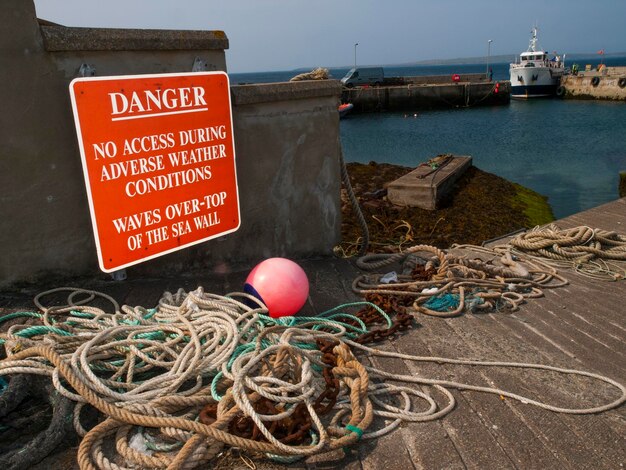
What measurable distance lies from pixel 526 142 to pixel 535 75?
32.3m

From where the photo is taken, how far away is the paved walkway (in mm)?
2621

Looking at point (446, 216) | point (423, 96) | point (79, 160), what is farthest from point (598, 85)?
point (79, 160)

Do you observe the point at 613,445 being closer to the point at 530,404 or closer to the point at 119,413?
the point at 530,404

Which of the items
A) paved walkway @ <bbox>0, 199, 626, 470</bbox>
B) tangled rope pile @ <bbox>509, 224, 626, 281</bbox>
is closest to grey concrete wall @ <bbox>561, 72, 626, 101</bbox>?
tangled rope pile @ <bbox>509, 224, 626, 281</bbox>

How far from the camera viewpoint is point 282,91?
5117mm

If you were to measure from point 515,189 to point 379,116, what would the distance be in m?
36.7

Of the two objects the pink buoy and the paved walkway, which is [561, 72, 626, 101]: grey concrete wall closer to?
the paved walkway

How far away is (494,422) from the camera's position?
2.90 meters

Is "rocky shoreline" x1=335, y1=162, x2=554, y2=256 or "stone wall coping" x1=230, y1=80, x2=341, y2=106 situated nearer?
"stone wall coping" x1=230, y1=80, x2=341, y2=106

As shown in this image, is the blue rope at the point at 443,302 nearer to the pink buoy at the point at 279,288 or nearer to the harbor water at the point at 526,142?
the pink buoy at the point at 279,288

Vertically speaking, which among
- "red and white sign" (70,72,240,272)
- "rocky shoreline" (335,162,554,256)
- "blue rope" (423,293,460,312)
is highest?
"red and white sign" (70,72,240,272)

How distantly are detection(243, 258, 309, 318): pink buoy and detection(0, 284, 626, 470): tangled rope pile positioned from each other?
246 millimetres

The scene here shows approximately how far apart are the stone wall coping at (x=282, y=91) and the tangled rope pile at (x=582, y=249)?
3.03 m

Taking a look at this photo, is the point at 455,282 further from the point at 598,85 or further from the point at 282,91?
the point at 598,85
